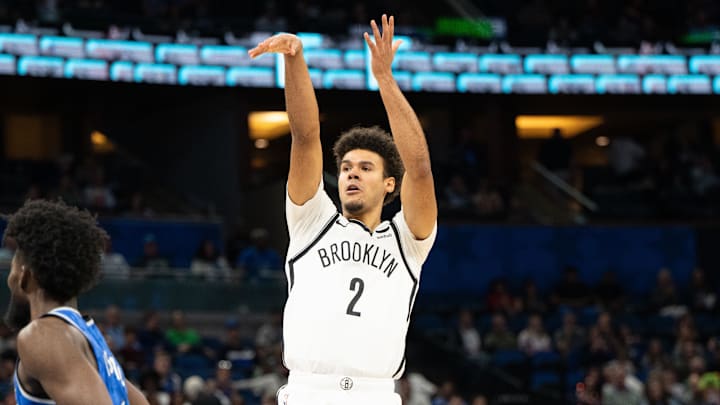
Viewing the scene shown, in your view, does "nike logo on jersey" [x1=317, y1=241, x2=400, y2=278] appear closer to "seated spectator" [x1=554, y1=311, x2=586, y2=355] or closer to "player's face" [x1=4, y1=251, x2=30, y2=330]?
"player's face" [x1=4, y1=251, x2=30, y2=330]

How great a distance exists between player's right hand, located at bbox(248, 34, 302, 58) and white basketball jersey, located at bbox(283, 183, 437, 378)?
0.72 m

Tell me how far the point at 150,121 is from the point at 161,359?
43.8 feet

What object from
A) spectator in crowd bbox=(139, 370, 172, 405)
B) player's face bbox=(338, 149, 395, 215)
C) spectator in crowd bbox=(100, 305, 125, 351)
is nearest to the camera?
player's face bbox=(338, 149, 395, 215)

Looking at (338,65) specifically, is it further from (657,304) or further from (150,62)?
(657,304)

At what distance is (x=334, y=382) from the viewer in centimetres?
619

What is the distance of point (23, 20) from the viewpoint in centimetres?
2153

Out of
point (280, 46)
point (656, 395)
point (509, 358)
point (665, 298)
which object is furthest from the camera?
point (665, 298)

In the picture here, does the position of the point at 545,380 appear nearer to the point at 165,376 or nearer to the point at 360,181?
the point at 165,376

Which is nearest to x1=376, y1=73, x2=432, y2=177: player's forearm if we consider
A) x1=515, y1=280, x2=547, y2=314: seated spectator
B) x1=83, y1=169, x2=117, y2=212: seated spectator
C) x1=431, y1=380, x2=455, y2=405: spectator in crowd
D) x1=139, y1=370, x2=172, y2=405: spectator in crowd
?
x1=139, y1=370, x2=172, y2=405: spectator in crowd

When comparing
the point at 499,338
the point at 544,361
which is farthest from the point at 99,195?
the point at 544,361

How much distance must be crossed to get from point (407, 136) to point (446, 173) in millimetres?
18593

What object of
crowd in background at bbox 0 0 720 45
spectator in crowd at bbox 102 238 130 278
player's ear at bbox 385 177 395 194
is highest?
crowd in background at bbox 0 0 720 45

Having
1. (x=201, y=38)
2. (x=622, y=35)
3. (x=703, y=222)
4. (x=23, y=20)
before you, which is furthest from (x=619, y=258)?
(x=23, y=20)

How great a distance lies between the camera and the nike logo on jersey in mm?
6383
